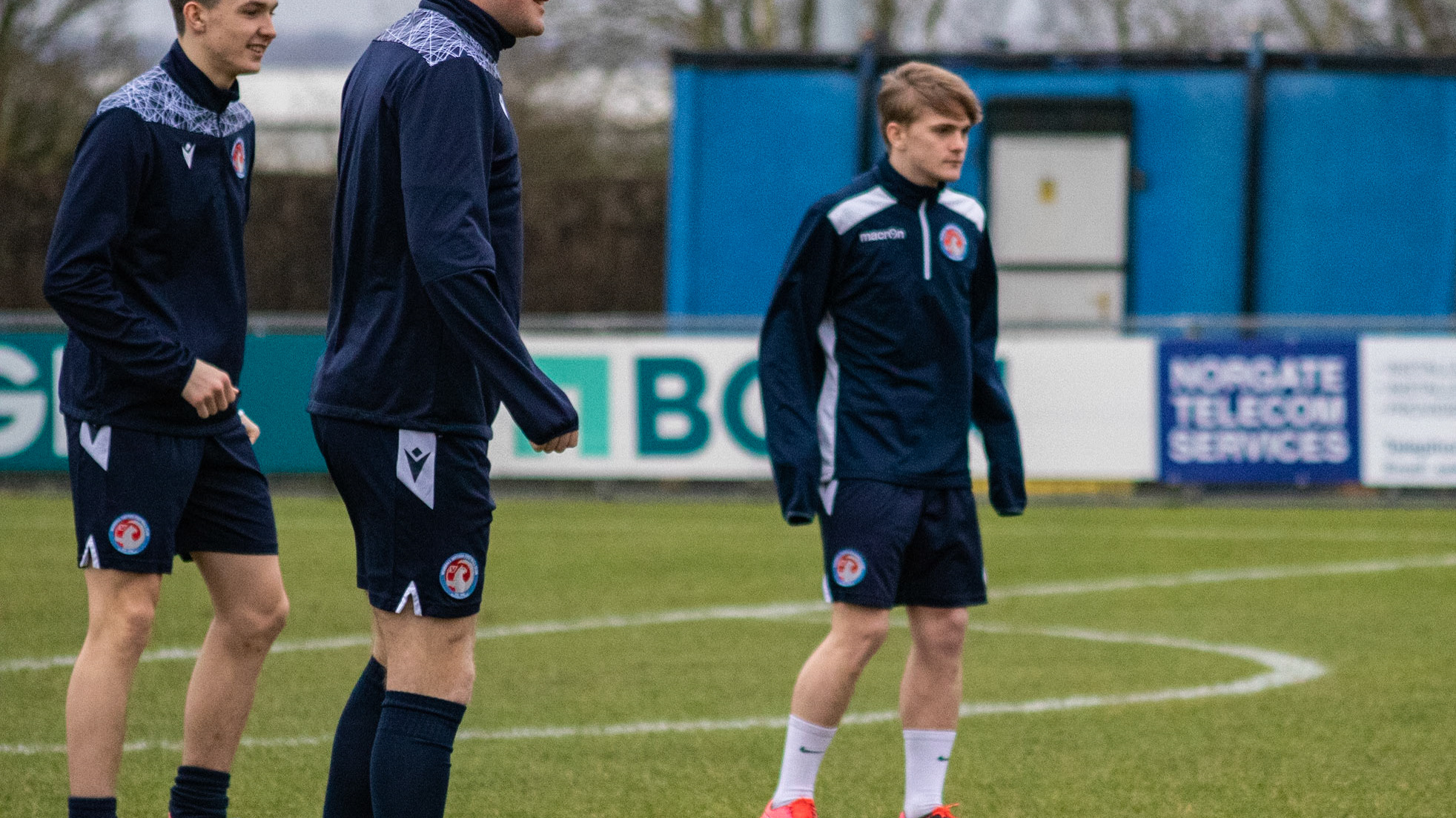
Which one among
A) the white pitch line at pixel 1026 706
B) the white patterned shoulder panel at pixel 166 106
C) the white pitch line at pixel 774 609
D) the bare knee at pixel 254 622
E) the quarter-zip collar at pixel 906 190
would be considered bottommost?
the white pitch line at pixel 774 609

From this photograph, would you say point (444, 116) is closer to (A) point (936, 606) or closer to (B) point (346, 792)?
(B) point (346, 792)

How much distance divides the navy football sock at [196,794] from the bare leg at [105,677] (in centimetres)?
22

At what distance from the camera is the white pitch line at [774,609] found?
8023 mm

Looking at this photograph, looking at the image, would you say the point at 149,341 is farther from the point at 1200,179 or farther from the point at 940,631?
the point at 1200,179

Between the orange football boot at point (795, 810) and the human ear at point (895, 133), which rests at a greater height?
the human ear at point (895, 133)

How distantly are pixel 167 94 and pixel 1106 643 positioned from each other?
17.2 ft

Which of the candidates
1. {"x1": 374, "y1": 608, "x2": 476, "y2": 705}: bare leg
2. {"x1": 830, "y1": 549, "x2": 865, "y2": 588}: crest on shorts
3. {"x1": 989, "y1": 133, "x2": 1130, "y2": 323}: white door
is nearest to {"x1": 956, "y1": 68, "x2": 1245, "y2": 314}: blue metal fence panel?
{"x1": 989, "y1": 133, "x2": 1130, "y2": 323}: white door

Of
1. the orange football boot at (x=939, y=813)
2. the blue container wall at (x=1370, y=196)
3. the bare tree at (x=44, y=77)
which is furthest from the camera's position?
the bare tree at (x=44, y=77)

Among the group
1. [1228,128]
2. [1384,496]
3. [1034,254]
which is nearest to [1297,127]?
[1228,128]

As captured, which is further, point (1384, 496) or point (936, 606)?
point (1384, 496)

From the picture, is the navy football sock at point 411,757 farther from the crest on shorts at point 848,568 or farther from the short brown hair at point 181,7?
the short brown hair at point 181,7

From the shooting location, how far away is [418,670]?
12.3 feet

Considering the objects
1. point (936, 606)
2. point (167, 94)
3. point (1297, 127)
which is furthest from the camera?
point (1297, 127)

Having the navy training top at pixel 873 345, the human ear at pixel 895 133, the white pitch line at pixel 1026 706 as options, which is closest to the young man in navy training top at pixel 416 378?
the navy training top at pixel 873 345
